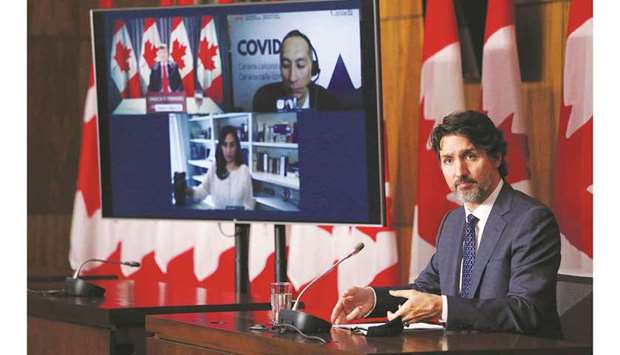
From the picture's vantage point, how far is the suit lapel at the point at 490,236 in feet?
10.5

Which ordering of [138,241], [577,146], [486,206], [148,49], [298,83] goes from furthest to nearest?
[138,241] < [148,49] < [298,83] < [577,146] < [486,206]

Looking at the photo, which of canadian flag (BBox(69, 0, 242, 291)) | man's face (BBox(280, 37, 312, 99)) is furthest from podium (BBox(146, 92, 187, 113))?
canadian flag (BBox(69, 0, 242, 291))

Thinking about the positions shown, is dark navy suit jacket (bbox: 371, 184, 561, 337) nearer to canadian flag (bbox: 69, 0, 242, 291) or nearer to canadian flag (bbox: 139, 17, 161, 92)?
canadian flag (bbox: 139, 17, 161, 92)

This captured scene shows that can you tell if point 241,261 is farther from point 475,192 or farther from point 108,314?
point 475,192

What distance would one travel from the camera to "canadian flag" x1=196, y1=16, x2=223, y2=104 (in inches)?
185

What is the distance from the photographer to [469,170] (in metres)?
3.30

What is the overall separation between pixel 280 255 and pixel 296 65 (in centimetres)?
80

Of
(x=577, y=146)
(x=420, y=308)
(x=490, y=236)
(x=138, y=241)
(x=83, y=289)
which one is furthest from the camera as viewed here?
(x=138, y=241)

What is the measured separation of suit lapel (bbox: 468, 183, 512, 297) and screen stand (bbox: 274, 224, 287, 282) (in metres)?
1.46

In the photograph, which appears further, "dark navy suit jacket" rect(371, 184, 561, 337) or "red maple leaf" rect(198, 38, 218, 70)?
"red maple leaf" rect(198, 38, 218, 70)

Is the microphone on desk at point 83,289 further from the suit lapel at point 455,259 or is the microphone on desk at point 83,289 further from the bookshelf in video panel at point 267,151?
the suit lapel at point 455,259

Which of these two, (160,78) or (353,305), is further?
(160,78)

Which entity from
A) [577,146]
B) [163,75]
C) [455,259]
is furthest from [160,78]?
[455,259]

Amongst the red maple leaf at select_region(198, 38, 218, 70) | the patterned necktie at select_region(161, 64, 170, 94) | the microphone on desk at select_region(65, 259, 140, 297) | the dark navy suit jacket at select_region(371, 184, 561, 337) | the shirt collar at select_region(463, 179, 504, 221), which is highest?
the red maple leaf at select_region(198, 38, 218, 70)
